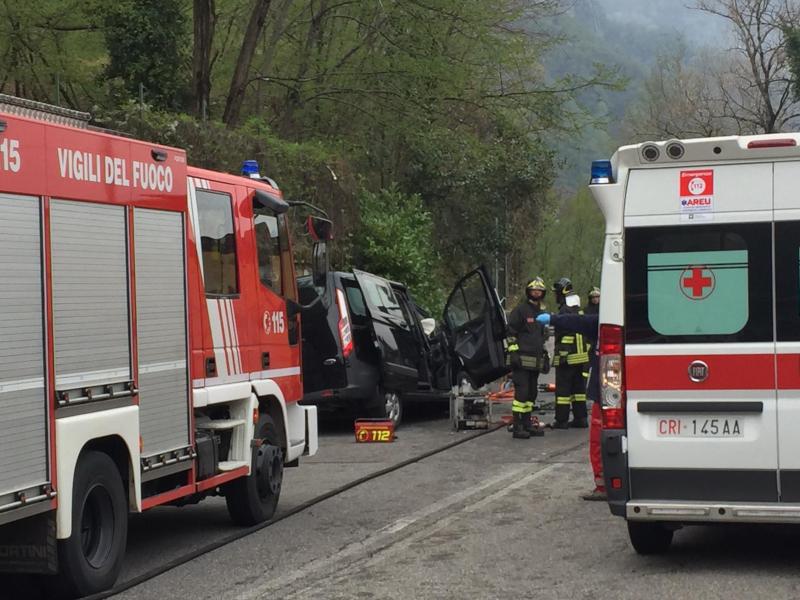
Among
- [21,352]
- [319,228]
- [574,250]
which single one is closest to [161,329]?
[21,352]

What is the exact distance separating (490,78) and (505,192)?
32.3 ft

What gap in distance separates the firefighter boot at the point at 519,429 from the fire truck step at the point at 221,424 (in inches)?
241

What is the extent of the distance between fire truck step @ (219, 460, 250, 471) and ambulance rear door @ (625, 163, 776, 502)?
3045 millimetres

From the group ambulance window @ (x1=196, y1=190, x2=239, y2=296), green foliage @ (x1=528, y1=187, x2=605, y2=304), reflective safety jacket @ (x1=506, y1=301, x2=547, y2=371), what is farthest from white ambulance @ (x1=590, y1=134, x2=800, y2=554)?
green foliage @ (x1=528, y1=187, x2=605, y2=304)

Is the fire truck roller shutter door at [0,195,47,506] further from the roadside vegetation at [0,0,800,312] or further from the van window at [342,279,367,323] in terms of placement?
the roadside vegetation at [0,0,800,312]

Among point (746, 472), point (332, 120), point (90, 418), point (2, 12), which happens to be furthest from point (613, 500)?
point (332, 120)

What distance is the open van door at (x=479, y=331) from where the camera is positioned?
16.0 meters

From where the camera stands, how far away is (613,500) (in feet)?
23.9

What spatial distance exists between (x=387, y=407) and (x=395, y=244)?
8.36 metres

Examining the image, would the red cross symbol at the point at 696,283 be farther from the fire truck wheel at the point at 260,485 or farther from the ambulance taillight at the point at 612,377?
the fire truck wheel at the point at 260,485

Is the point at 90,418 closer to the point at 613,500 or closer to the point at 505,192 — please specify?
the point at 613,500

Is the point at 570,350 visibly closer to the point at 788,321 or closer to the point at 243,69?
the point at 788,321

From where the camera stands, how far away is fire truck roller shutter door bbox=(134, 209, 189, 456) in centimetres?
773

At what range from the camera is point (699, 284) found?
23.8 feet
